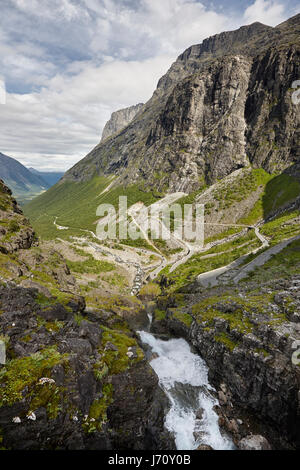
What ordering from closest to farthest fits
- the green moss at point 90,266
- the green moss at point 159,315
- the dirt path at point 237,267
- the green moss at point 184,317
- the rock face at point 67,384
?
the rock face at point 67,384
the green moss at point 184,317
the green moss at point 159,315
the dirt path at point 237,267
the green moss at point 90,266

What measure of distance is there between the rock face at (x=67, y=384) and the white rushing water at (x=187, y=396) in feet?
4.95

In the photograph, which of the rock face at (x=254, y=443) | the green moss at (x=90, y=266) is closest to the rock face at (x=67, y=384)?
the rock face at (x=254, y=443)

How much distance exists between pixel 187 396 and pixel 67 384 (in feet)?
43.8

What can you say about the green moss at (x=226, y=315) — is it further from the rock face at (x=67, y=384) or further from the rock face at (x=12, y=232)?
the rock face at (x=12, y=232)

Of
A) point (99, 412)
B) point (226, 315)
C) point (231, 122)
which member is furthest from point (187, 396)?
point (231, 122)

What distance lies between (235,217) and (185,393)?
102 meters

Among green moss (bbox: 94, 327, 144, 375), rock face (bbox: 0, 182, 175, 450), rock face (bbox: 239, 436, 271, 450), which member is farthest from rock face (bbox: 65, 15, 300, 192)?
rock face (bbox: 239, 436, 271, 450)

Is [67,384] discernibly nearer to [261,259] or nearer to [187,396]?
[187,396]

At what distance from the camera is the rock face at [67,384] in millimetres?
15906

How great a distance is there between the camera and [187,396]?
24234 mm

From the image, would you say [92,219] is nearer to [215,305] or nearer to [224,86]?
[224,86]

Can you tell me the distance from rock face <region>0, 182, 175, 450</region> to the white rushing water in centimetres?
151

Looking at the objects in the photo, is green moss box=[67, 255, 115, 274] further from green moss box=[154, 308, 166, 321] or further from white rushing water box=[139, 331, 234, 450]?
white rushing water box=[139, 331, 234, 450]
